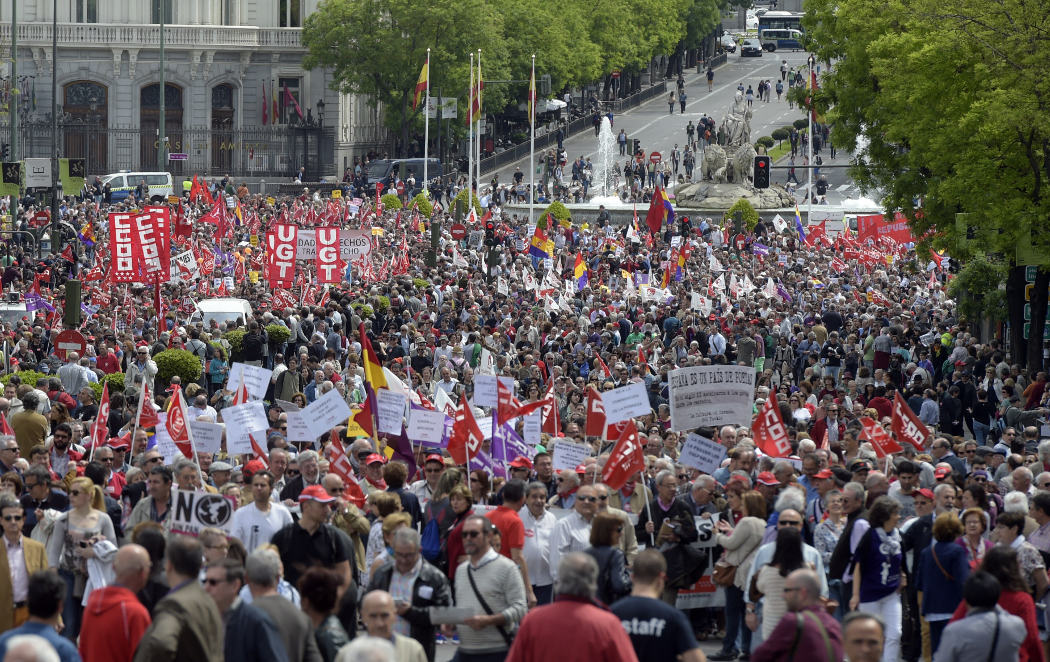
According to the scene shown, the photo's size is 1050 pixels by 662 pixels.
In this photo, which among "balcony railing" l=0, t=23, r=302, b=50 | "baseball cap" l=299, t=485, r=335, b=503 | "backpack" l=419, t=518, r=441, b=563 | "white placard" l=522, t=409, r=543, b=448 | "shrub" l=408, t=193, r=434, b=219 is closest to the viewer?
"baseball cap" l=299, t=485, r=335, b=503

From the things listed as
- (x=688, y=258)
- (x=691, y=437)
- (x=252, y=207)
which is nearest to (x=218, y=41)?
(x=252, y=207)

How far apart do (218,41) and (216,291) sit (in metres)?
49.3

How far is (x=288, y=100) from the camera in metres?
83.2

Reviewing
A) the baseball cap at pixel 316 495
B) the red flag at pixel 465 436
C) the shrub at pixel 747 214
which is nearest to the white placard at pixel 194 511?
the baseball cap at pixel 316 495

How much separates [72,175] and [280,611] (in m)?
43.0

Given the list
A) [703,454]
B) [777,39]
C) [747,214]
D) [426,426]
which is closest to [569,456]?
[703,454]

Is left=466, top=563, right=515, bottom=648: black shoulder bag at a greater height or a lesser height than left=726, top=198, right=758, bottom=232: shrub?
lesser

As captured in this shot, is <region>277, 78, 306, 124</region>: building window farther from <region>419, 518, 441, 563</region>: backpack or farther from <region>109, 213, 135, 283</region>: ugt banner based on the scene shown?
<region>419, 518, 441, 563</region>: backpack

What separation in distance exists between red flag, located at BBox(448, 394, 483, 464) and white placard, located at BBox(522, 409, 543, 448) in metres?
1.16

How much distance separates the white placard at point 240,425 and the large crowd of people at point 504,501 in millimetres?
87

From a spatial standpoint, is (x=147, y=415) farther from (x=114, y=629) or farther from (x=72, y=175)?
(x=72, y=175)

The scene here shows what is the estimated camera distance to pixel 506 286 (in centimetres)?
3719

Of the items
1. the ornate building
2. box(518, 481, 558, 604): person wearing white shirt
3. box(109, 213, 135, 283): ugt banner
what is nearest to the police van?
the ornate building

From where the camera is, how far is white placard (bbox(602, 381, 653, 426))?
16.6m
